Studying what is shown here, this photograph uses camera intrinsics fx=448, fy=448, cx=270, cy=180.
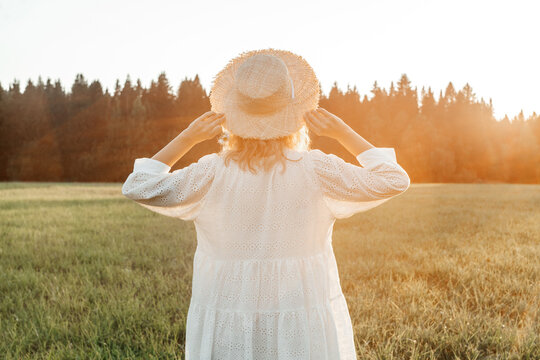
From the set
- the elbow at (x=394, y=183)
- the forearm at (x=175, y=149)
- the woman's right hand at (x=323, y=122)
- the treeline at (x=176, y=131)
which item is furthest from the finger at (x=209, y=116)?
the treeline at (x=176, y=131)

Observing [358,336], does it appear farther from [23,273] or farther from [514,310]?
[23,273]

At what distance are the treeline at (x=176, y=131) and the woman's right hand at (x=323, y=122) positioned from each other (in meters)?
46.8

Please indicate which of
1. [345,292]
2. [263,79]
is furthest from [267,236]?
[345,292]

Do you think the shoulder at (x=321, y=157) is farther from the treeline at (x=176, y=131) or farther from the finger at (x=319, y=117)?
the treeline at (x=176, y=131)

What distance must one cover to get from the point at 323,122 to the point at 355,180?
12.3 inches

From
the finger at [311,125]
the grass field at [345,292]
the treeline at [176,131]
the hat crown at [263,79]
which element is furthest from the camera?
the treeline at [176,131]

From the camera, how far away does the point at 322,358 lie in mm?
2078

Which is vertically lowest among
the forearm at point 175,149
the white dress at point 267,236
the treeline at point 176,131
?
the white dress at point 267,236

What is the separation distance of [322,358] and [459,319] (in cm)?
242

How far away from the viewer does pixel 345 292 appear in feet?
16.5

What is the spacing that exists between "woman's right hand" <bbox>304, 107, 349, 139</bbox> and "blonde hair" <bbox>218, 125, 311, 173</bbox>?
66mm

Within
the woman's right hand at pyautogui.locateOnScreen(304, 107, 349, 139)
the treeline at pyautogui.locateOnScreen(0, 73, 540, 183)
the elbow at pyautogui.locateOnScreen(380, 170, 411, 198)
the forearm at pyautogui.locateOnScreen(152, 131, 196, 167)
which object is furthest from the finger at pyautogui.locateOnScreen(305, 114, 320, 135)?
the treeline at pyautogui.locateOnScreen(0, 73, 540, 183)

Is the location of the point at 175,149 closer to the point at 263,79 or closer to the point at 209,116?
the point at 209,116

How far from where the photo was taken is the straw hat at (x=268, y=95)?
1989 mm
